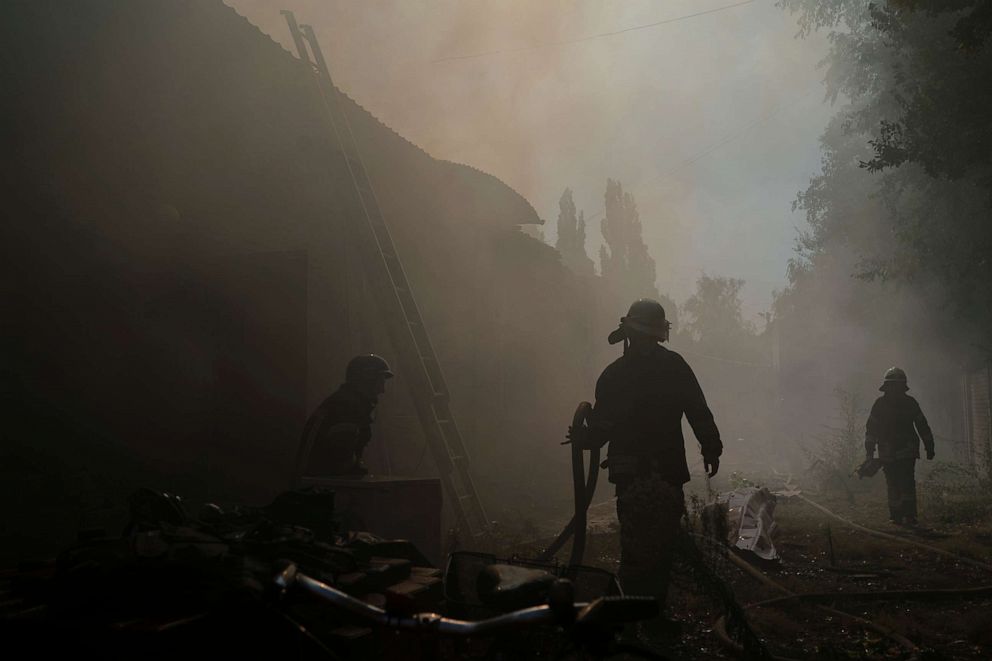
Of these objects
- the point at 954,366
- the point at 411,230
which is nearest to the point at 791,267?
the point at 954,366

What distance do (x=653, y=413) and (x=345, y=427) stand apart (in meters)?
2.63

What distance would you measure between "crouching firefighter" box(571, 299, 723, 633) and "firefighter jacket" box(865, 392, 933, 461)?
7.00m

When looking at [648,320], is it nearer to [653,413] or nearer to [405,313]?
[653,413]

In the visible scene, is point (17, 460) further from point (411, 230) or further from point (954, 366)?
point (954, 366)

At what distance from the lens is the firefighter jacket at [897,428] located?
11.5m

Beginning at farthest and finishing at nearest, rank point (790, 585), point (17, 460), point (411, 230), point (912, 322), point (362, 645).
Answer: point (912, 322) < point (411, 230) < point (17, 460) < point (790, 585) < point (362, 645)

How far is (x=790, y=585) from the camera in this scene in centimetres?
686

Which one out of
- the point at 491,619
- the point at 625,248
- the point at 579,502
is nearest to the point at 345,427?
the point at 579,502

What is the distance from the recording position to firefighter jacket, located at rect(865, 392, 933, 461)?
37.6 ft

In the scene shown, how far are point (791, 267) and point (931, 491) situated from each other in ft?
68.2

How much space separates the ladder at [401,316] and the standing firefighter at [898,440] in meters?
6.47

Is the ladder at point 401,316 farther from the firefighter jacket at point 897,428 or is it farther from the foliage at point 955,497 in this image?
the foliage at point 955,497

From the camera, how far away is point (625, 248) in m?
65.6

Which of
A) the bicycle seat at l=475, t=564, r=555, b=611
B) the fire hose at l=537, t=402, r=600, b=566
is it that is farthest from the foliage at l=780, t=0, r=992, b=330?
the bicycle seat at l=475, t=564, r=555, b=611
